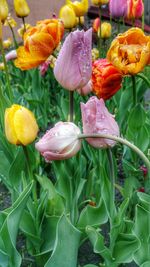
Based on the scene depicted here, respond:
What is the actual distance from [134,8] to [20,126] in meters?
0.84

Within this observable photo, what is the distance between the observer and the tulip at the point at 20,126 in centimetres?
118

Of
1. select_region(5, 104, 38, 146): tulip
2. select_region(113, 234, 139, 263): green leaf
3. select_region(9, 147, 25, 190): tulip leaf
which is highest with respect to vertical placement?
select_region(5, 104, 38, 146): tulip

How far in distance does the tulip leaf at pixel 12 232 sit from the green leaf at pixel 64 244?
103 millimetres

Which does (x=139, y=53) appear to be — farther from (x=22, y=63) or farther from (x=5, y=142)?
(x=5, y=142)

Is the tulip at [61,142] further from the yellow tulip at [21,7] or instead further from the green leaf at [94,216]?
the yellow tulip at [21,7]

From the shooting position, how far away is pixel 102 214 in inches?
53.5

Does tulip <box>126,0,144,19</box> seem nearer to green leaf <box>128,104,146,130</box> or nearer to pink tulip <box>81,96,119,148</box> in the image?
green leaf <box>128,104,146,130</box>

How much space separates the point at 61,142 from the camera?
3.60ft

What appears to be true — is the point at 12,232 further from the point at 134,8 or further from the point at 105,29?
the point at 105,29

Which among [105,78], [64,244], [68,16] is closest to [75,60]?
[105,78]

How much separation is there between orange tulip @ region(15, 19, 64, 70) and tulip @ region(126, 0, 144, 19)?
1.64 feet

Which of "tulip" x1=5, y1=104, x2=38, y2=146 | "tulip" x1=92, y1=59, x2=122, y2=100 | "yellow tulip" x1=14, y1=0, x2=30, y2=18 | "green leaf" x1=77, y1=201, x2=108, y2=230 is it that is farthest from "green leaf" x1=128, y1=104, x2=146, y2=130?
"yellow tulip" x1=14, y1=0, x2=30, y2=18

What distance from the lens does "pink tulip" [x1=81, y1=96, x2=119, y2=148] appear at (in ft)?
3.70

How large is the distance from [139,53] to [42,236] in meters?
0.56
